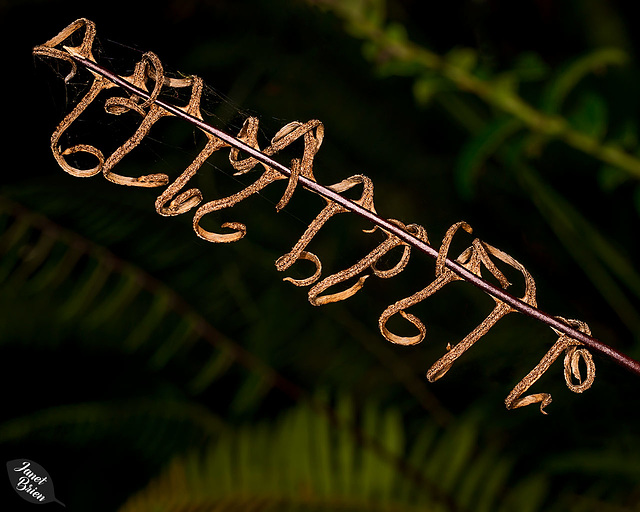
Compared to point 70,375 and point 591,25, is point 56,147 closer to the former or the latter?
point 70,375

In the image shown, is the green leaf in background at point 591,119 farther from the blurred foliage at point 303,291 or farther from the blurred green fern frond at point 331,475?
the blurred green fern frond at point 331,475

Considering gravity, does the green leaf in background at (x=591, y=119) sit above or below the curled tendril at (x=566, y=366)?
above

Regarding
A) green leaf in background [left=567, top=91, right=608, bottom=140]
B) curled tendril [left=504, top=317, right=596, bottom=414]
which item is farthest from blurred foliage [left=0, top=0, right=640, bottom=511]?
curled tendril [left=504, top=317, right=596, bottom=414]

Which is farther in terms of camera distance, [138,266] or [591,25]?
[591,25]

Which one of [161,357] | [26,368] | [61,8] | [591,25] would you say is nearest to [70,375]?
[26,368]

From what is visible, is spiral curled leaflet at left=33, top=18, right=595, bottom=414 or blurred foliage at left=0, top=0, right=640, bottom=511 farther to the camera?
blurred foliage at left=0, top=0, right=640, bottom=511

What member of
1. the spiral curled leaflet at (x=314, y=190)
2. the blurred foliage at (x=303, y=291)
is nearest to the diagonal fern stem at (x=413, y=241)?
the spiral curled leaflet at (x=314, y=190)

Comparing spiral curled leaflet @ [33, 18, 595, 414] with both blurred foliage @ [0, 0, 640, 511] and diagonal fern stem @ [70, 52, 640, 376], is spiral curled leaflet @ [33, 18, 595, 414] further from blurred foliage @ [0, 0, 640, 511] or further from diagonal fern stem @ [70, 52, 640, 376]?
blurred foliage @ [0, 0, 640, 511]
